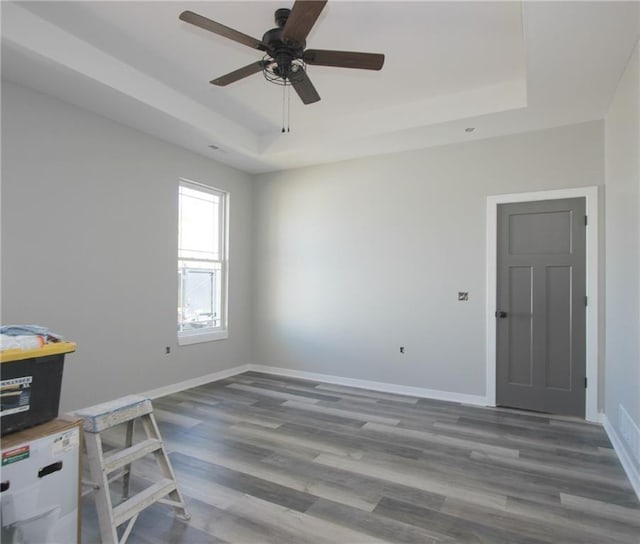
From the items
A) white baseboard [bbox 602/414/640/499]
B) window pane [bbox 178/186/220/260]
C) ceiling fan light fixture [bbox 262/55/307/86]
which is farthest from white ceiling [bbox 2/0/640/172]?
white baseboard [bbox 602/414/640/499]

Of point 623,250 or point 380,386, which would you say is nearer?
point 623,250

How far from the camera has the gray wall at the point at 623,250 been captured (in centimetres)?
261

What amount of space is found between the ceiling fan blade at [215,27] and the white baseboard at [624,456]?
11.7 feet

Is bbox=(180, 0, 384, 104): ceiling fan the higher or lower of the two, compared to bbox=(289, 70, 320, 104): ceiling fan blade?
higher

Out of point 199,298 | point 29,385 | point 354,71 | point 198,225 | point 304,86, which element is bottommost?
point 29,385

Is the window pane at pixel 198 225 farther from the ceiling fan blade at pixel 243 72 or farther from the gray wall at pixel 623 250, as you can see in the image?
the gray wall at pixel 623 250

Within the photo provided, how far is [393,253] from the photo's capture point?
15.6 ft

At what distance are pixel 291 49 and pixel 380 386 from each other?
3741mm

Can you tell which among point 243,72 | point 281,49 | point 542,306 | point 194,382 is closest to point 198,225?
point 194,382

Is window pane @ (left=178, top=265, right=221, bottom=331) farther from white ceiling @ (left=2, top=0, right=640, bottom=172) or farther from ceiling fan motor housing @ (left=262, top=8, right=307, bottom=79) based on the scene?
ceiling fan motor housing @ (left=262, top=8, right=307, bottom=79)

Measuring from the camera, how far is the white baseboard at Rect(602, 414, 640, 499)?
2.50 metres

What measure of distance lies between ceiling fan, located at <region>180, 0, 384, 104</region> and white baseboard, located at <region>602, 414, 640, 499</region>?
308 cm

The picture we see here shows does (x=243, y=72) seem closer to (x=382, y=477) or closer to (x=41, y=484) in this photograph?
(x=41, y=484)

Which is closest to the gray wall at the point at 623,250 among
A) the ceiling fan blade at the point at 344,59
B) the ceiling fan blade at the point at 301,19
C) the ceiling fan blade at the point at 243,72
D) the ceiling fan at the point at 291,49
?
the ceiling fan blade at the point at 344,59
